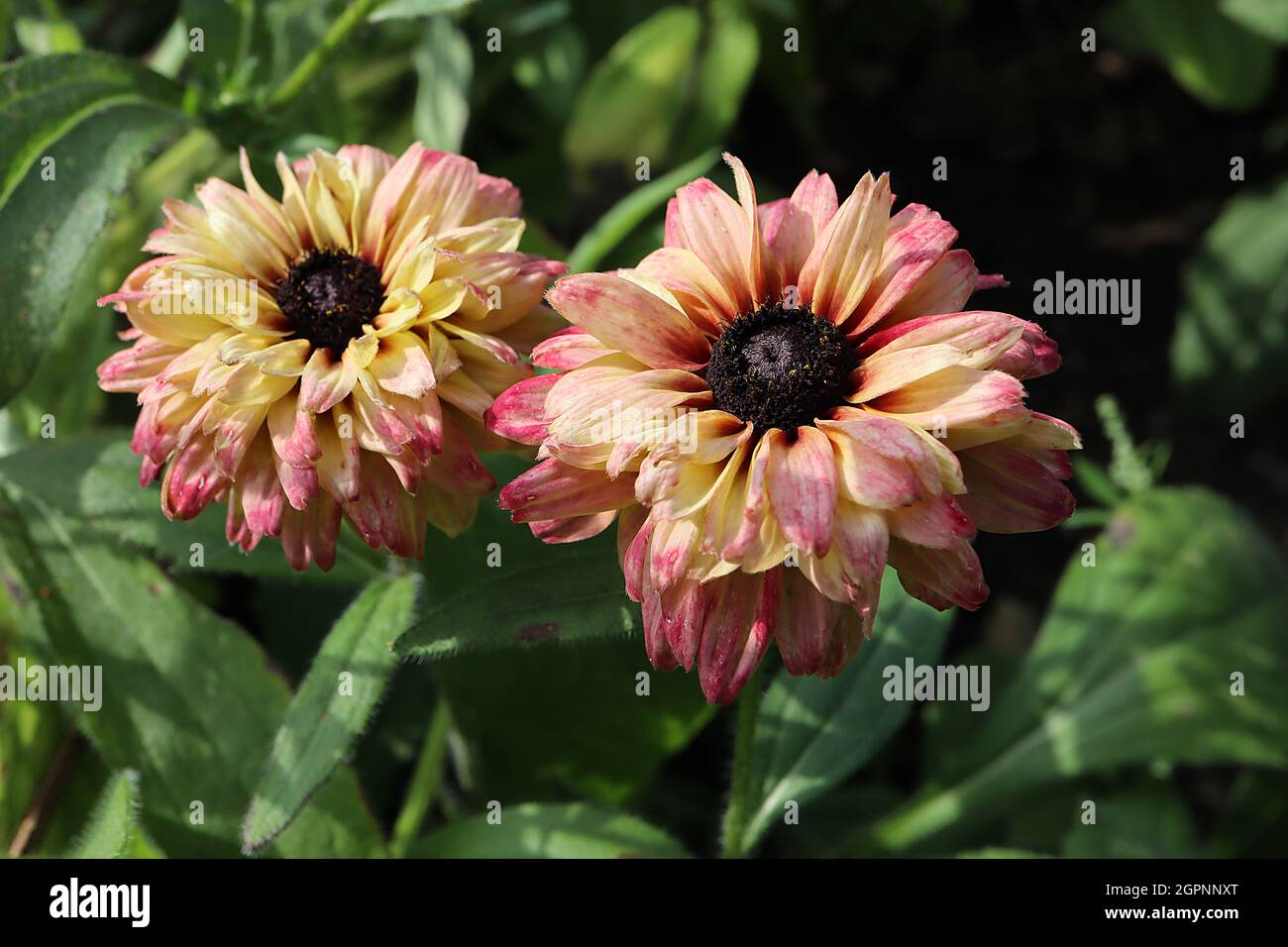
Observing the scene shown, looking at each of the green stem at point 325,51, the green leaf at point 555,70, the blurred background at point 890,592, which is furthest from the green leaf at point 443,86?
the green stem at point 325,51

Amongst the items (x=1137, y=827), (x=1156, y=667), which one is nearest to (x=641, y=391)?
(x=1156, y=667)

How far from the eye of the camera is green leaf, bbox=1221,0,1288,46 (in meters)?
2.72

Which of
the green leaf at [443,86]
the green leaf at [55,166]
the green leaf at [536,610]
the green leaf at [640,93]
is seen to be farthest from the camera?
the green leaf at [640,93]

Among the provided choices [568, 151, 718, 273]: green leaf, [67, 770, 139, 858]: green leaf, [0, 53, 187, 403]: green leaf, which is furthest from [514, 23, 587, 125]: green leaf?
[67, 770, 139, 858]: green leaf

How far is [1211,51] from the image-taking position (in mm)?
2998

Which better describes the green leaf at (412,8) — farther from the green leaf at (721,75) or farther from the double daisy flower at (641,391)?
the green leaf at (721,75)

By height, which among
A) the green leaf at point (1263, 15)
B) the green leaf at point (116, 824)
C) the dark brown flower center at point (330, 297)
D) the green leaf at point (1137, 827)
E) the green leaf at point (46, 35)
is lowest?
the green leaf at point (1137, 827)

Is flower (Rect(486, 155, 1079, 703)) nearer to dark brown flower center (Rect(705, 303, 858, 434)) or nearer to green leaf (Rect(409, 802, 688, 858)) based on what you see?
dark brown flower center (Rect(705, 303, 858, 434))

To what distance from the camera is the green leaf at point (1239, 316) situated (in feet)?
9.52

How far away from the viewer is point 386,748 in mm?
2541

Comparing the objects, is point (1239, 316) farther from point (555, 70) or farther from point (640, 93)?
point (555, 70)

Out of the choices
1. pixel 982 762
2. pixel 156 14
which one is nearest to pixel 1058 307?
pixel 982 762

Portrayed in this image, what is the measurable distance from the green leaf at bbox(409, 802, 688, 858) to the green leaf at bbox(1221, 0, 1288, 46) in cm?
214

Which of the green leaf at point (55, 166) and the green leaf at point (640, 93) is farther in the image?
the green leaf at point (640, 93)
